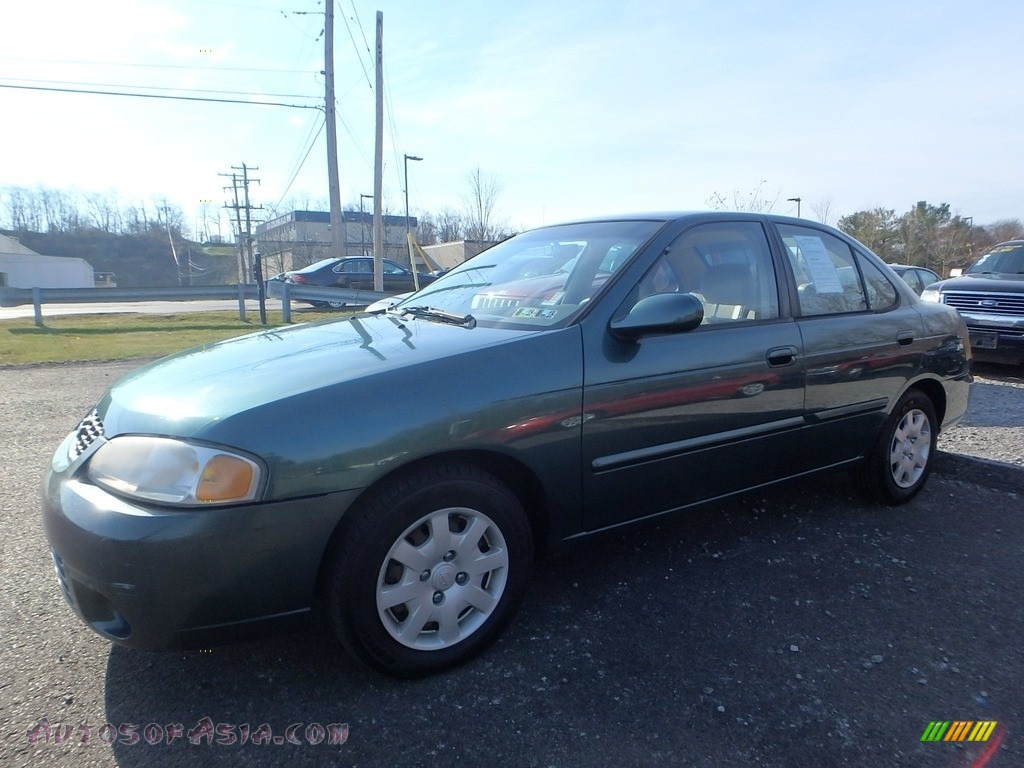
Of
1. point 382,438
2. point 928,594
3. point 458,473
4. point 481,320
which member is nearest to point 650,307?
point 481,320

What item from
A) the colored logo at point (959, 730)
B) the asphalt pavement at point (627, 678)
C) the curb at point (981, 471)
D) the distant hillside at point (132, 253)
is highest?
the distant hillside at point (132, 253)

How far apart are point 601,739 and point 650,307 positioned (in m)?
1.51

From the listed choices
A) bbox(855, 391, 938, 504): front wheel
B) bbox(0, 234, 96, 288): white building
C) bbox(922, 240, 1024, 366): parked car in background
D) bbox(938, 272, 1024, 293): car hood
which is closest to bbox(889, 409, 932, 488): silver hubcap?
bbox(855, 391, 938, 504): front wheel

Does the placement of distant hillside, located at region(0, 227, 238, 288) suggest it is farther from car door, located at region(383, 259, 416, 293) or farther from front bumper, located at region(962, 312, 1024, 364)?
front bumper, located at region(962, 312, 1024, 364)

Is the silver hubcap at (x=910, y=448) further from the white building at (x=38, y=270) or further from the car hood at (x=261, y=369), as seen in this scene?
the white building at (x=38, y=270)

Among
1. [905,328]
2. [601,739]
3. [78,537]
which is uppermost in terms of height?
[905,328]

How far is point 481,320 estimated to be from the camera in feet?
9.42

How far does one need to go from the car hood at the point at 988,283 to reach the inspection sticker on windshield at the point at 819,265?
565 cm

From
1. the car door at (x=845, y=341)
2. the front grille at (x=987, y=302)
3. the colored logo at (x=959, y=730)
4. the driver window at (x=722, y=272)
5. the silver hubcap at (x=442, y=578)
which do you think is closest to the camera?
the colored logo at (x=959, y=730)

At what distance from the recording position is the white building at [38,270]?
193ft

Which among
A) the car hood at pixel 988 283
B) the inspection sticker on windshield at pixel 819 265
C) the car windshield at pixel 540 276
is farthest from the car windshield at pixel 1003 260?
the car windshield at pixel 540 276

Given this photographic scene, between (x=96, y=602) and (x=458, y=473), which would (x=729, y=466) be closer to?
(x=458, y=473)

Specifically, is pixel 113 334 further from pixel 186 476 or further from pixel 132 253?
pixel 132 253

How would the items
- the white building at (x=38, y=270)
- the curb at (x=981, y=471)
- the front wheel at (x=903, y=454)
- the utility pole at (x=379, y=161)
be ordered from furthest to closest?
the white building at (x=38, y=270)
the utility pole at (x=379, y=161)
the curb at (x=981, y=471)
the front wheel at (x=903, y=454)
